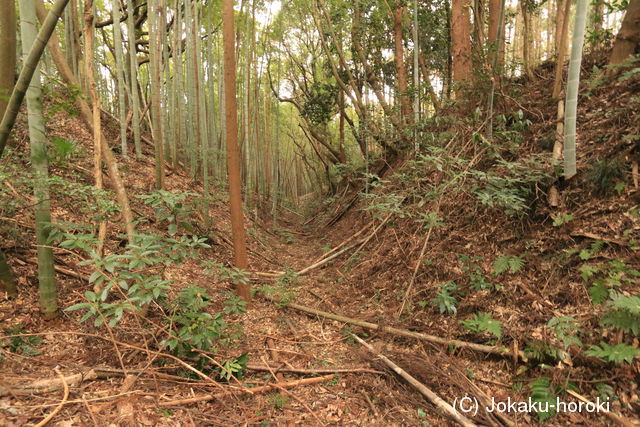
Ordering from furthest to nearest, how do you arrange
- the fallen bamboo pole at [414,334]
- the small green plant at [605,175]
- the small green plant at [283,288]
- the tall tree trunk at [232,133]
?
the small green plant at [283,288] < the tall tree trunk at [232,133] < the small green plant at [605,175] < the fallen bamboo pole at [414,334]

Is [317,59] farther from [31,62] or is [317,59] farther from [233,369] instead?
[233,369]

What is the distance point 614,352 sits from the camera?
1.79 meters

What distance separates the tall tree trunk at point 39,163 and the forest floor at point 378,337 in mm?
162

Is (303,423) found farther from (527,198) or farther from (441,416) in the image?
(527,198)

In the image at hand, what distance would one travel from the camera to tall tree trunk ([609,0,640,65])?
345 cm

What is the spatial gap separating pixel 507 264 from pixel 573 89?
1625 millimetres

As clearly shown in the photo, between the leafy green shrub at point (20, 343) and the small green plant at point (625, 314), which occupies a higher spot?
the small green plant at point (625, 314)

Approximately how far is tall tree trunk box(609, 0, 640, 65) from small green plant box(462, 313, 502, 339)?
359 cm

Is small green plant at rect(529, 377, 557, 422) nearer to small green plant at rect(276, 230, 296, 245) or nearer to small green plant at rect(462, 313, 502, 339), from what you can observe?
small green plant at rect(462, 313, 502, 339)

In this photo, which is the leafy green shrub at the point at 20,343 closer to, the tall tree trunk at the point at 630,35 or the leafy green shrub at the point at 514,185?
the leafy green shrub at the point at 514,185

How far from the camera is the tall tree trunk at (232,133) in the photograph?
128 inches

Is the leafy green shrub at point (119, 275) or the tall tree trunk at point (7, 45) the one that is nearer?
the leafy green shrub at point (119, 275)

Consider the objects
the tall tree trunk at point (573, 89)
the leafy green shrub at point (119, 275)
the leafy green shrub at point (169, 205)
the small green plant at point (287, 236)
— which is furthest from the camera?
the small green plant at point (287, 236)

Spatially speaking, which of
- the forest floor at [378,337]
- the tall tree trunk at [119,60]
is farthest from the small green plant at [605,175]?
the tall tree trunk at [119,60]
